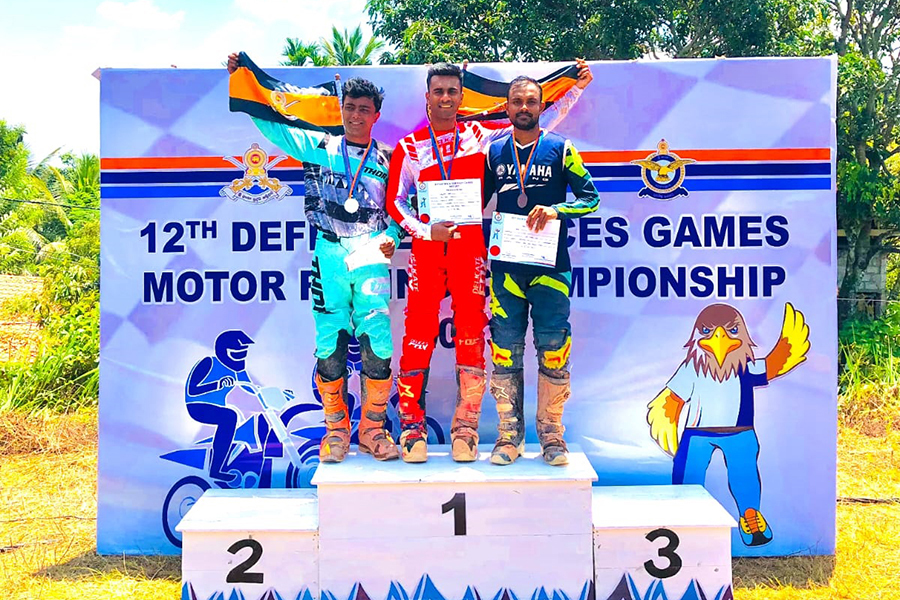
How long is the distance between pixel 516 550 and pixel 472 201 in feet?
5.45

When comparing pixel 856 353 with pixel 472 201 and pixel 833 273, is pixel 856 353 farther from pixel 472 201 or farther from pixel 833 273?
pixel 472 201

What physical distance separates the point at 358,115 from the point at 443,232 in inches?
30.4

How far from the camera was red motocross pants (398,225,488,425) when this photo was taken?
3680 mm

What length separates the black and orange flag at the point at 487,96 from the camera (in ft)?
13.1

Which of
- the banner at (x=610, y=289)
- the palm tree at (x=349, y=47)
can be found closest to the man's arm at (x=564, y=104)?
the banner at (x=610, y=289)

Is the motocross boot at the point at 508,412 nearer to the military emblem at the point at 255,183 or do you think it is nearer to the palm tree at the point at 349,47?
the military emblem at the point at 255,183

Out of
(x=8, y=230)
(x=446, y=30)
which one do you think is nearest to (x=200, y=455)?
(x=446, y=30)

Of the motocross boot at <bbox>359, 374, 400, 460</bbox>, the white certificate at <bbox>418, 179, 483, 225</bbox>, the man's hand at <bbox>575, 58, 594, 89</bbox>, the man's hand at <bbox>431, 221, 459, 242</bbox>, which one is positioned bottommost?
the motocross boot at <bbox>359, 374, 400, 460</bbox>

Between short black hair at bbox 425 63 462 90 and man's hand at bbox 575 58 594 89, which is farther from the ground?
man's hand at bbox 575 58 594 89

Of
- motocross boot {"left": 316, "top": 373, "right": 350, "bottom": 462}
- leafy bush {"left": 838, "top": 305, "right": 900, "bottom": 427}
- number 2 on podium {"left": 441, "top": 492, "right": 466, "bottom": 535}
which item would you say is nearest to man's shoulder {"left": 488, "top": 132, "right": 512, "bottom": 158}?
motocross boot {"left": 316, "top": 373, "right": 350, "bottom": 462}

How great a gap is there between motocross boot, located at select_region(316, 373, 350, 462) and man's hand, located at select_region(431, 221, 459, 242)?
88cm

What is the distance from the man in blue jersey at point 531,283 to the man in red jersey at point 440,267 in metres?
0.11

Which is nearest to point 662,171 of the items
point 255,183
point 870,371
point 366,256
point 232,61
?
point 366,256

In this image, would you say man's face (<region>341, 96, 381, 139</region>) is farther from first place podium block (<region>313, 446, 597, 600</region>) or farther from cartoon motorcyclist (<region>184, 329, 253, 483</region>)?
first place podium block (<region>313, 446, 597, 600</region>)
